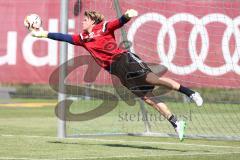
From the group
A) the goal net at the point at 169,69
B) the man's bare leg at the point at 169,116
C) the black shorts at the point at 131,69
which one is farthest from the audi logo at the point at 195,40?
the man's bare leg at the point at 169,116

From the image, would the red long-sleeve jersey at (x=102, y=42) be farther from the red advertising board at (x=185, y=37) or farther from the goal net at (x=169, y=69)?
the red advertising board at (x=185, y=37)

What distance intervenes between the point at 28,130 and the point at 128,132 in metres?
2.08

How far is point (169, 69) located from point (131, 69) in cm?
742

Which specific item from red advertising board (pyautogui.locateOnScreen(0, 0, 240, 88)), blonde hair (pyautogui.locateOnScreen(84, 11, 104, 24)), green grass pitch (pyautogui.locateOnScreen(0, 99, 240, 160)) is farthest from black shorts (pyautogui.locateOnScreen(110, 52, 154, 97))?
red advertising board (pyautogui.locateOnScreen(0, 0, 240, 88))

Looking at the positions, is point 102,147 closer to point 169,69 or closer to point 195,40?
point 195,40

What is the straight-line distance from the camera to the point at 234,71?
18844 mm

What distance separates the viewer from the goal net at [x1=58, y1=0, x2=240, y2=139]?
1650cm

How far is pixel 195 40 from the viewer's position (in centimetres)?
1969

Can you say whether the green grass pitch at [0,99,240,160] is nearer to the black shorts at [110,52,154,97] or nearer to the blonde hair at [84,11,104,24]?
the black shorts at [110,52,154,97]

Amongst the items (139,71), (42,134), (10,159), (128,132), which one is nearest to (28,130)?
(42,134)

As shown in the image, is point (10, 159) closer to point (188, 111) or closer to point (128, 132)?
point (128, 132)

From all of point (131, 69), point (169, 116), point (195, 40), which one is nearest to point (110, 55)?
point (131, 69)

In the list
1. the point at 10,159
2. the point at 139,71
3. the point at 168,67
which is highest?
the point at 168,67

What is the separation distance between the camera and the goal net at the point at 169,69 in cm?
1650
